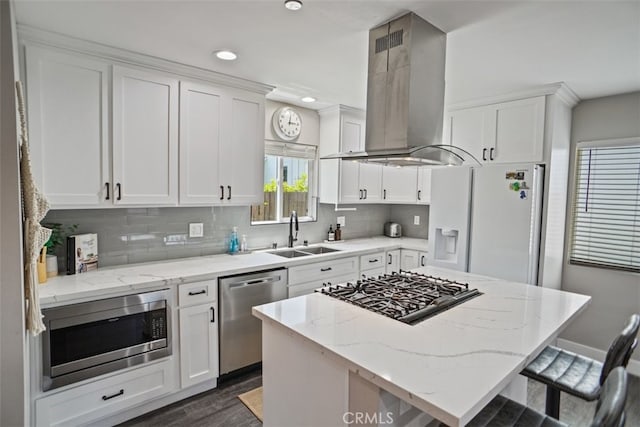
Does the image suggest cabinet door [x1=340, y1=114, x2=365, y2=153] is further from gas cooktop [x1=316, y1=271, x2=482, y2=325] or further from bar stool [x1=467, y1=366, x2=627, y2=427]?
bar stool [x1=467, y1=366, x2=627, y2=427]

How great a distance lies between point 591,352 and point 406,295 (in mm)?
2579

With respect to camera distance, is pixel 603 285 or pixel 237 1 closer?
pixel 237 1

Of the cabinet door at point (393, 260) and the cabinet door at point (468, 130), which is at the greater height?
the cabinet door at point (468, 130)

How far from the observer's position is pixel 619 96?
310cm

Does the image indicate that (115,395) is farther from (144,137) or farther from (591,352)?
(591,352)

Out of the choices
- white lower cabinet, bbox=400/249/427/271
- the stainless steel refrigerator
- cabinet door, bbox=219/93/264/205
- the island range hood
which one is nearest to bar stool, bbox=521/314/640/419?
the island range hood

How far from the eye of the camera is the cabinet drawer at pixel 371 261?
12.0 ft

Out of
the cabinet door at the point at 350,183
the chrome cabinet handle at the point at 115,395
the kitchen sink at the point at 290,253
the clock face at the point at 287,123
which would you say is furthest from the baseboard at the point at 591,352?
the chrome cabinet handle at the point at 115,395

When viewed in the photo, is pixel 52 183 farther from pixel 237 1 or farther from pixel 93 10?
pixel 237 1

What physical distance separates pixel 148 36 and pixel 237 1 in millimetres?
748

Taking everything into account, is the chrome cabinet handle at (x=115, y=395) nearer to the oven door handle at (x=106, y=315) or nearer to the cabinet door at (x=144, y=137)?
the oven door handle at (x=106, y=315)

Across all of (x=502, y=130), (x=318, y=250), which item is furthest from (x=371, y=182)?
(x=502, y=130)

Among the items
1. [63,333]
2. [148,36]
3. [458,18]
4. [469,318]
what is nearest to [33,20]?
[148,36]

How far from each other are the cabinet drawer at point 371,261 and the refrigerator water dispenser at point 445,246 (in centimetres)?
59
